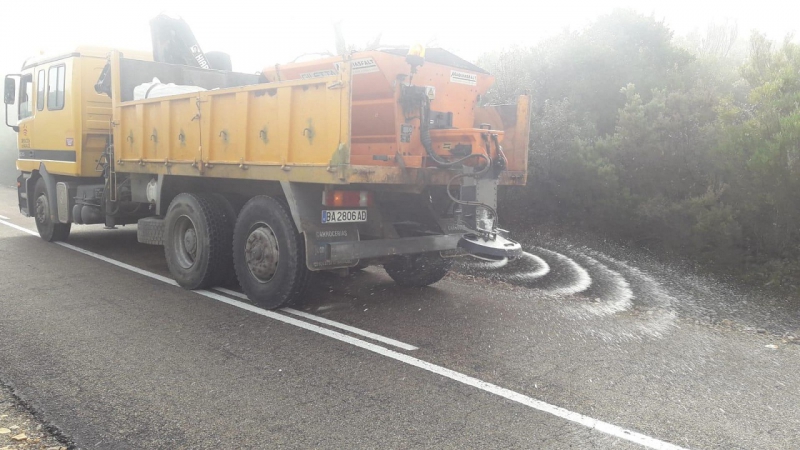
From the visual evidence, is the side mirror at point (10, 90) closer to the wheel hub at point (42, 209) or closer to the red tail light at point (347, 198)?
the wheel hub at point (42, 209)

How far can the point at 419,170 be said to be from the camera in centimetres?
543

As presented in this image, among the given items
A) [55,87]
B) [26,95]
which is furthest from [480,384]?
[26,95]

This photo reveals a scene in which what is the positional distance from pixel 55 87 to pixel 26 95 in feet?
4.35

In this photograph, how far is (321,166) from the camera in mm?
5039

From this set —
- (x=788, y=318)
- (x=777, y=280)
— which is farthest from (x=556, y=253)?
(x=788, y=318)

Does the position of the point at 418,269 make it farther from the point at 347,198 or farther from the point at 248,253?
the point at 248,253

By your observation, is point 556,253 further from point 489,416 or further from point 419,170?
point 489,416

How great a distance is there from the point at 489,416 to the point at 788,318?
392 centimetres

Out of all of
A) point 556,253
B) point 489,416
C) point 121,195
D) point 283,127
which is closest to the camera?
point 489,416

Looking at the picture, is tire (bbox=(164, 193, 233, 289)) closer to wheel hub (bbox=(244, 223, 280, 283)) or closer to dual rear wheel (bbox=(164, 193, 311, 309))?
dual rear wheel (bbox=(164, 193, 311, 309))

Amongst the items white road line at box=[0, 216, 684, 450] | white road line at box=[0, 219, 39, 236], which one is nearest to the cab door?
white road line at box=[0, 219, 39, 236]

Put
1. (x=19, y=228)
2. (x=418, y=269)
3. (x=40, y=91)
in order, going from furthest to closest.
Answer: (x=19, y=228), (x=40, y=91), (x=418, y=269)

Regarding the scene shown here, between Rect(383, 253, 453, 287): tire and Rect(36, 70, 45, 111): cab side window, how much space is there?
6472 millimetres

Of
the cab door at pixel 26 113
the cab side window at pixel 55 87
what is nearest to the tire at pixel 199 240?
the cab side window at pixel 55 87
